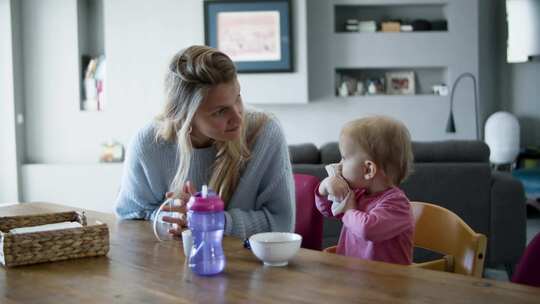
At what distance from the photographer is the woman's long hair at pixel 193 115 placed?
1.65 m

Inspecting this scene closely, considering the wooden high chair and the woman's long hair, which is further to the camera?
the woman's long hair

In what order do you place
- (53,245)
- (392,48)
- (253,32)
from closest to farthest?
(53,245) → (253,32) → (392,48)

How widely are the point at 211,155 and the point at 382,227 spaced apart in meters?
0.54

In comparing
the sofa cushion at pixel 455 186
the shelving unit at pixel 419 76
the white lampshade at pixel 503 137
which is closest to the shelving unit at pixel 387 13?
the shelving unit at pixel 419 76

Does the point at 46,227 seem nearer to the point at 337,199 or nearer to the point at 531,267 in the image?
the point at 337,199

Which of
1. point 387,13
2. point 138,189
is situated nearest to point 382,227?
point 138,189

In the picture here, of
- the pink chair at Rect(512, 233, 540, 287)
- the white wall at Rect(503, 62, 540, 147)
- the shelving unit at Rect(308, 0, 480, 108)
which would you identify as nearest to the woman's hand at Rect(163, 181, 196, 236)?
the pink chair at Rect(512, 233, 540, 287)

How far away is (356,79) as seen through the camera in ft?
20.2

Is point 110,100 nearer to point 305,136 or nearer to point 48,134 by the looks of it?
point 48,134

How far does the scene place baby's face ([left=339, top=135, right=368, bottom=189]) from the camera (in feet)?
5.45

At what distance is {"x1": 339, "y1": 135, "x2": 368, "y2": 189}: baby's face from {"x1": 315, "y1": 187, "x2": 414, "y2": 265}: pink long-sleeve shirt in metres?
0.05

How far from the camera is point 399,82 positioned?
→ 6.05 metres

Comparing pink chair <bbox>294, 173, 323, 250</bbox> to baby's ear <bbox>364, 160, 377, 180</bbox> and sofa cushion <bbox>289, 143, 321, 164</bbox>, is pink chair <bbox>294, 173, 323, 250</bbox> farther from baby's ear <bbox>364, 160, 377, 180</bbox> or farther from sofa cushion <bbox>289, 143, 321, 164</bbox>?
sofa cushion <bbox>289, 143, 321, 164</bbox>

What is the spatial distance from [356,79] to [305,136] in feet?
2.57
